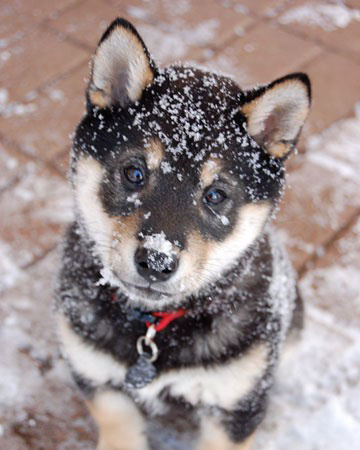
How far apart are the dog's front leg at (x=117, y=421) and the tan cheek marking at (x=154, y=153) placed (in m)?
0.73

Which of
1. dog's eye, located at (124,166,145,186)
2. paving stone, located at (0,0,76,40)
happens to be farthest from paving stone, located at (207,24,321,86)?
dog's eye, located at (124,166,145,186)

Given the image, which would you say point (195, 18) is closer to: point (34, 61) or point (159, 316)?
point (34, 61)

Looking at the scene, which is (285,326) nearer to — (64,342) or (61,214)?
(64,342)

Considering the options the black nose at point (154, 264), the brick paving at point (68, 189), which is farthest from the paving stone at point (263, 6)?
the black nose at point (154, 264)

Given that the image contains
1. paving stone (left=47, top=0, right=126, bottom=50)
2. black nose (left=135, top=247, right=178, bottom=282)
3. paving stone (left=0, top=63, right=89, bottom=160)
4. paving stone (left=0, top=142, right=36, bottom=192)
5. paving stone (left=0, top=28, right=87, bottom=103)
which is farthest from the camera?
paving stone (left=47, top=0, right=126, bottom=50)

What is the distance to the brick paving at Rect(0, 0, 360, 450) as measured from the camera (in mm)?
2053

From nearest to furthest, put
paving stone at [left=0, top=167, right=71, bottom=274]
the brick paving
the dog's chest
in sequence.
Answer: the dog's chest, the brick paving, paving stone at [left=0, top=167, right=71, bottom=274]

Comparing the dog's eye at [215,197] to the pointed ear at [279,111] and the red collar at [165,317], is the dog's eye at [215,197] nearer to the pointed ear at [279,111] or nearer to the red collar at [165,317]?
the pointed ear at [279,111]

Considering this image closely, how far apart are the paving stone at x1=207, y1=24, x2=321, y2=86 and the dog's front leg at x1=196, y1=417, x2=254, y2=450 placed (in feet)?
6.78

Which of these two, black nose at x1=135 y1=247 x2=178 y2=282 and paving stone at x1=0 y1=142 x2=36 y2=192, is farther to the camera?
paving stone at x1=0 y1=142 x2=36 y2=192

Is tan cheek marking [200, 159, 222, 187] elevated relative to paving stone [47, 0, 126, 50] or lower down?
elevated

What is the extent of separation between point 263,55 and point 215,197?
228cm

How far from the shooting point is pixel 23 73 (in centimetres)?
338

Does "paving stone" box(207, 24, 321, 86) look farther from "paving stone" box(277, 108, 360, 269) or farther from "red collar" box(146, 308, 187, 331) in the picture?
"red collar" box(146, 308, 187, 331)
